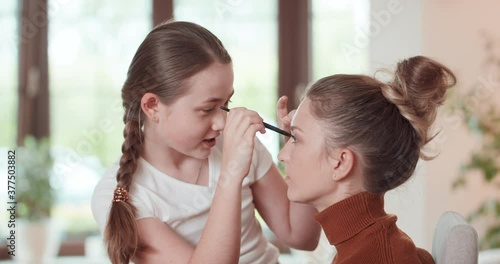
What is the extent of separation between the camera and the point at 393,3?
2986mm

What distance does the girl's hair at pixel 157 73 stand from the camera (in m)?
1.50

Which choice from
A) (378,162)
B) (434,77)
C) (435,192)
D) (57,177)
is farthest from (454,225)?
(57,177)

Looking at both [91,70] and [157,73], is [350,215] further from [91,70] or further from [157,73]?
[91,70]

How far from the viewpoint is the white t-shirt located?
160cm

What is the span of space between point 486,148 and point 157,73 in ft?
6.28

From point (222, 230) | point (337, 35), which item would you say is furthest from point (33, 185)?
point (222, 230)

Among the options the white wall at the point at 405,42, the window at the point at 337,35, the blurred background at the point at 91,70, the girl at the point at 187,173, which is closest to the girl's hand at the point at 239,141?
the girl at the point at 187,173

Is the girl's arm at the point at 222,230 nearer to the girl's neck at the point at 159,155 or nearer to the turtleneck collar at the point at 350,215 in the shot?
the turtleneck collar at the point at 350,215

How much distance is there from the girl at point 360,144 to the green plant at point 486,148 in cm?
164

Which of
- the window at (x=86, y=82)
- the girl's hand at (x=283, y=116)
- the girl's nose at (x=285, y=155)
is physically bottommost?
the window at (x=86, y=82)

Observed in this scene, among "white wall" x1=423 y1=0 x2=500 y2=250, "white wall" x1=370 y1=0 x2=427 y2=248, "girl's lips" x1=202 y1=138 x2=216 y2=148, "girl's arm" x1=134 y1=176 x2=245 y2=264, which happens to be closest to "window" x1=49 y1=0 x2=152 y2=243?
"white wall" x1=370 y1=0 x2=427 y2=248

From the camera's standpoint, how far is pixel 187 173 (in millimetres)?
1716

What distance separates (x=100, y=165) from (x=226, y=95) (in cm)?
246

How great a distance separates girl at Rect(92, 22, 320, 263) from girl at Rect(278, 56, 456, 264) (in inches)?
4.8
